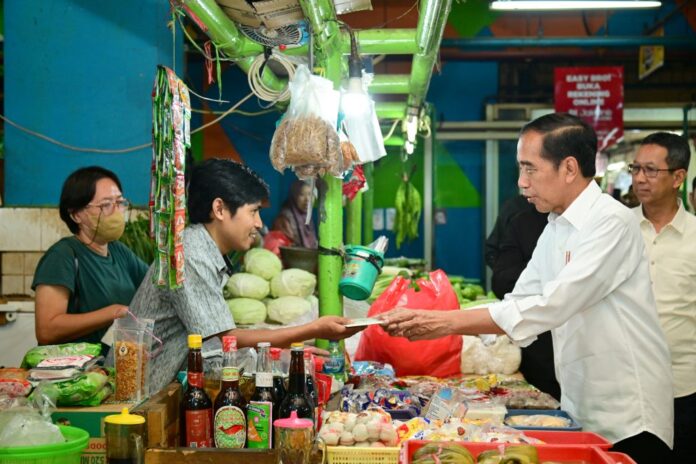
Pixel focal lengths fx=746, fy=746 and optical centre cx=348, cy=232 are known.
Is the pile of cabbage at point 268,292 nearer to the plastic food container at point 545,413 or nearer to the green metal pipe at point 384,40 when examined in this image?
the green metal pipe at point 384,40

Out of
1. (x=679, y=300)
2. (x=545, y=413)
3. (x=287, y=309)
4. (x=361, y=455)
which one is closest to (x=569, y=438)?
(x=545, y=413)

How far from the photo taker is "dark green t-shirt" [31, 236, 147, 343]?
362 centimetres

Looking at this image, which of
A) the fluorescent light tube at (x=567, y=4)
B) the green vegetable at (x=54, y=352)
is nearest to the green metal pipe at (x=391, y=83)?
the fluorescent light tube at (x=567, y=4)

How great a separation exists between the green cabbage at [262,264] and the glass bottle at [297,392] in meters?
3.25

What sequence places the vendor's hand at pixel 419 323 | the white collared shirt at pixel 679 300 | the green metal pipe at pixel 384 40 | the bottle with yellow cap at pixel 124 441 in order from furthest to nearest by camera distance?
the green metal pipe at pixel 384 40 < the white collared shirt at pixel 679 300 < the vendor's hand at pixel 419 323 < the bottle with yellow cap at pixel 124 441

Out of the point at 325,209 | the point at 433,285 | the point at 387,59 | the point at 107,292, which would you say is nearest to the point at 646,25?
the point at 387,59

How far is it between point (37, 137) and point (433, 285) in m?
3.57

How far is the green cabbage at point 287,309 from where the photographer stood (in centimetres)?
544

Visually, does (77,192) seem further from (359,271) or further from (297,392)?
(297,392)

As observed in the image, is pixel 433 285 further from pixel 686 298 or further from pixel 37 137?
pixel 37 137

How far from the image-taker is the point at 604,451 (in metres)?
2.43

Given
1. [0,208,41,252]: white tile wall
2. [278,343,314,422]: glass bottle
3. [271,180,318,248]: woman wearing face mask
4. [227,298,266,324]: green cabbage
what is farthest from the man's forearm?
[271,180,318,248]: woman wearing face mask

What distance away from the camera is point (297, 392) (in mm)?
2455

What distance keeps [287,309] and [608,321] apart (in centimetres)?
298
